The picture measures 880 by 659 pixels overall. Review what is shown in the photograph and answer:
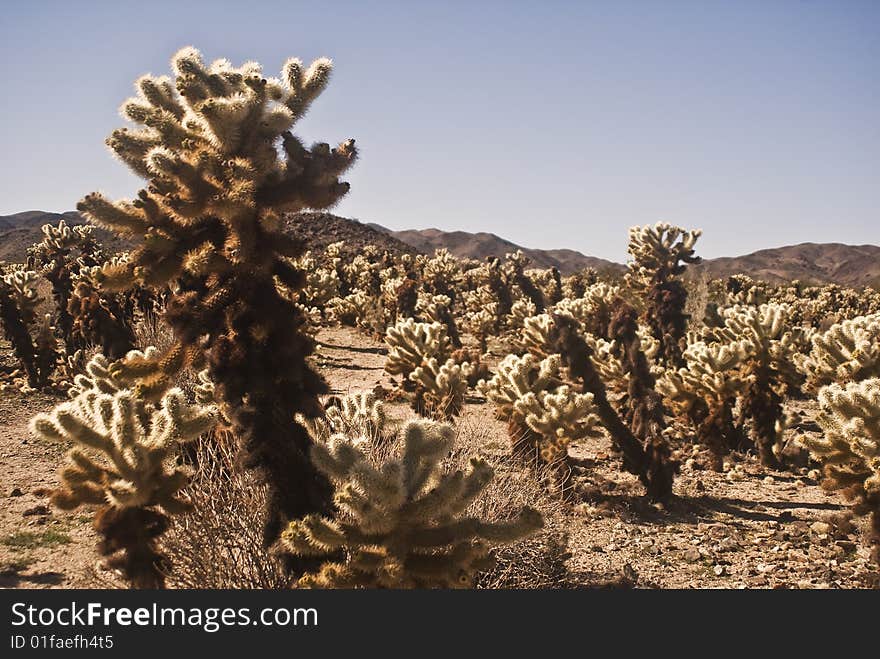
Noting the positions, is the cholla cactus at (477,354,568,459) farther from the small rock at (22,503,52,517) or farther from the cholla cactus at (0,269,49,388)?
the cholla cactus at (0,269,49,388)

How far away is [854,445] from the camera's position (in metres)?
5.91

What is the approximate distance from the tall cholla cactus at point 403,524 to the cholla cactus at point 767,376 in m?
8.28

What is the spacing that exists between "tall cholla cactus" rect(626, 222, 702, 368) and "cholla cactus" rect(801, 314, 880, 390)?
592 cm

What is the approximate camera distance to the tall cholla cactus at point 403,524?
3295 mm

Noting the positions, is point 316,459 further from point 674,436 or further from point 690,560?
point 674,436

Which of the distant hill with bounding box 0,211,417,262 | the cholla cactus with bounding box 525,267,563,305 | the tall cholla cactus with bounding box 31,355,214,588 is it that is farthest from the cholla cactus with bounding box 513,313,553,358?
the distant hill with bounding box 0,211,417,262

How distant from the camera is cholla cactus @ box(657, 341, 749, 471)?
1046cm

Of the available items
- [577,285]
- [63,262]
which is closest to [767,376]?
[63,262]

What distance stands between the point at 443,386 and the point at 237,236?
7.50 meters

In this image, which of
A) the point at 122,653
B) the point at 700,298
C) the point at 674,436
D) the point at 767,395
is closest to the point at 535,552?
the point at 122,653

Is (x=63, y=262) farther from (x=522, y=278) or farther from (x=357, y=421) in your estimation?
(x=522, y=278)

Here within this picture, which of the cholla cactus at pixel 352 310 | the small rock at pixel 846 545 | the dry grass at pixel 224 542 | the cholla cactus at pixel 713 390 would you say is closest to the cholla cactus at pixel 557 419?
the small rock at pixel 846 545

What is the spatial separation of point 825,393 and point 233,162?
611 centimetres

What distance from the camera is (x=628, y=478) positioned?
10.1 m
